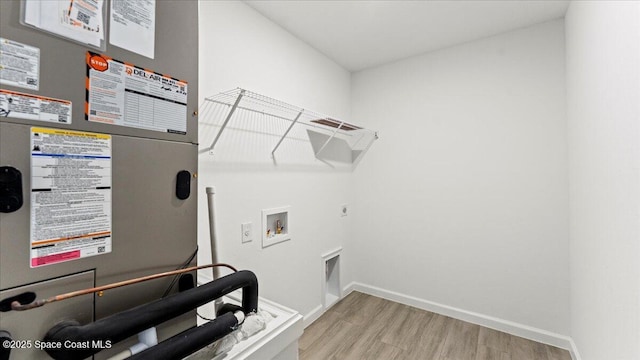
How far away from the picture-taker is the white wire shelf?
1583mm

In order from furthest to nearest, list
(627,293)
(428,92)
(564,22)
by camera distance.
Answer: (428,92), (564,22), (627,293)

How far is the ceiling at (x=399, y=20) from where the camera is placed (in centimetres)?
184

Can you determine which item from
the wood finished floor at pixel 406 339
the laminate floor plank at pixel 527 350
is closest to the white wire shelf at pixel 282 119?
the wood finished floor at pixel 406 339

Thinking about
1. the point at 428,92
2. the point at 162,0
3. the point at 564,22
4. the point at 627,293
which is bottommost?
the point at 627,293

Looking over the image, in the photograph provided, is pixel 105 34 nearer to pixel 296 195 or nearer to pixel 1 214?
pixel 1 214

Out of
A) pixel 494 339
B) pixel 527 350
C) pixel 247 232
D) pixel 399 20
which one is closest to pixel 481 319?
pixel 494 339

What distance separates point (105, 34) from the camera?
0.67 metres

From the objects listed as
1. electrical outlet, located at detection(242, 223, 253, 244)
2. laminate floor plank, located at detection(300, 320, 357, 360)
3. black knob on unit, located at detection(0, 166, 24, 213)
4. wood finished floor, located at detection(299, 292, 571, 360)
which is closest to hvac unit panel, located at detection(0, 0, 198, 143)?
black knob on unit, located at detection(0, 166, 24, 213)

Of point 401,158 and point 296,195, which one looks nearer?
point 296,195

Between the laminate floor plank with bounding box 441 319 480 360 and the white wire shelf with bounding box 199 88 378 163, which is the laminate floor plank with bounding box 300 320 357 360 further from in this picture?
the white wire shelf with bounding box 199 88 378 163

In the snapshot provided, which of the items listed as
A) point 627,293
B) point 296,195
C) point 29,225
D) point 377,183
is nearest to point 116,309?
point 29,225

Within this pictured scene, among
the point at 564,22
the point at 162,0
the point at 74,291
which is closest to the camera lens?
the point at 74,291

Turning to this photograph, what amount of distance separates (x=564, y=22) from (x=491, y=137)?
3.10 ft

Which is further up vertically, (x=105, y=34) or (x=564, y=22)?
(x=564, y=22)
